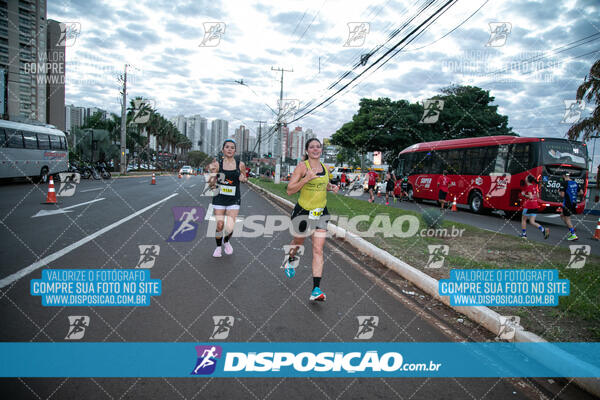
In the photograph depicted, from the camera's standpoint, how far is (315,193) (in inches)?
172

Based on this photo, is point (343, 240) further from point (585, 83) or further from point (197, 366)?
point (585, 83)

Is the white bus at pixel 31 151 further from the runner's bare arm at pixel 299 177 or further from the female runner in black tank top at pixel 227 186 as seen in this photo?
the runner's bare arm at pixel 299 177

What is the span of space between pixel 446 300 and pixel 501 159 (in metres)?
14.4

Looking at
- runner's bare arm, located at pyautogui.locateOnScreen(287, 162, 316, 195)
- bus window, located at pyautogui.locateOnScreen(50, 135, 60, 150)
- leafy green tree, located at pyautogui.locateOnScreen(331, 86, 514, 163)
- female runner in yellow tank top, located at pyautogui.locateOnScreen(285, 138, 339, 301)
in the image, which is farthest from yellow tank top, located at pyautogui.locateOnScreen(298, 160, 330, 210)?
leafy green tree, located at pyautogui.locateOnScreen(331, 86, 514, 163)

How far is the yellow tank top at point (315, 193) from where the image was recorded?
435 cm

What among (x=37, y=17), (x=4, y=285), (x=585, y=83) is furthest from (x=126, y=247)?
(x=37, y=17)

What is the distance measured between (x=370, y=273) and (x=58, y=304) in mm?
4034

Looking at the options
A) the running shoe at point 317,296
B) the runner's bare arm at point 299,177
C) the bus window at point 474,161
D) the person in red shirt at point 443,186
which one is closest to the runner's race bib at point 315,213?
the runner's bare arm at point 299,177

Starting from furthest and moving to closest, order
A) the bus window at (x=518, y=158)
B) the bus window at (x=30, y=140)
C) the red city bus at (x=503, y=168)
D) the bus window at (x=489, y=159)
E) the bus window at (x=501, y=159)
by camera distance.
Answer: the bus window at (x=30, y=140), the bus window at (x=489, y=159), the bus window at (x=501, y=159), the bus window at (x=518, y=158), the red city bus at (x=503, y=168)

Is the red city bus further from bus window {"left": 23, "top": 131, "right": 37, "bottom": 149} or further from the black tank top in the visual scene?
bus window {"left": 23, "top": 131, "right": 37, "bottom": 149}

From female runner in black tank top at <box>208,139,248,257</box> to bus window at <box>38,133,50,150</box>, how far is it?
21.8m

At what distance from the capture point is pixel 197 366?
2.81 meters

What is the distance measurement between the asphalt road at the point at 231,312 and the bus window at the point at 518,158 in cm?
1175

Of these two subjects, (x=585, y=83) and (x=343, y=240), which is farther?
(x=585, y=83)
